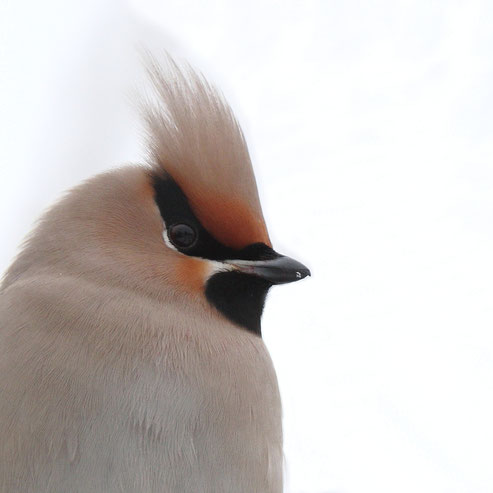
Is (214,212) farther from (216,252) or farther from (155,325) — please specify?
(155,325)

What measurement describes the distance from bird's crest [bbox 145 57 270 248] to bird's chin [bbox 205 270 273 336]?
0.08 metres

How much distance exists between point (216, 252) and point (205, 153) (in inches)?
9.2

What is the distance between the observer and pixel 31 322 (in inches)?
79.0

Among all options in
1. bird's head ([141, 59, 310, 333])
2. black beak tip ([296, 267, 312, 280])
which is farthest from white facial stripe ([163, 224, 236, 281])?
black beak tip ([296, 267, 312, 280])

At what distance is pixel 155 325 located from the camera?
206 centimetres

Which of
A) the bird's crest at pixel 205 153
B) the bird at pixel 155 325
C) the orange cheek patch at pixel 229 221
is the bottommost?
the bird at pixel 155 325

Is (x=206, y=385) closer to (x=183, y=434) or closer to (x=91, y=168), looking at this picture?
(x=183, y=434)

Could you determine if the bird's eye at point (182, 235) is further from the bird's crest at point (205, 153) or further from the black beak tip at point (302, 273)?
the black beak tip at point (302, 273)

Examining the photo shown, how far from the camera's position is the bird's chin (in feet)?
7.27

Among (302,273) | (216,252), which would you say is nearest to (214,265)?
(216,252)

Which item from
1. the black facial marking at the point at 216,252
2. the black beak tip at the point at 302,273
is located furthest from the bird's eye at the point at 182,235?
the black beak tip at the point at 302,273

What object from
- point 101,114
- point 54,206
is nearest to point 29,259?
point 54,206

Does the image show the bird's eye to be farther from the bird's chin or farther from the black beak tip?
the black beak tip

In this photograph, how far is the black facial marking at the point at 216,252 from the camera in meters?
2.22
